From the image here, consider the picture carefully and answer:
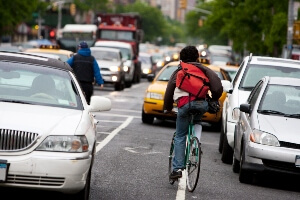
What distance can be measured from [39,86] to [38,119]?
1.31 m

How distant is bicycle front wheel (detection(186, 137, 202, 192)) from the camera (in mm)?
11164

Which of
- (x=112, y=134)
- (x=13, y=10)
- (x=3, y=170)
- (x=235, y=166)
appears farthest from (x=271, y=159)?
(x=13, y=10)

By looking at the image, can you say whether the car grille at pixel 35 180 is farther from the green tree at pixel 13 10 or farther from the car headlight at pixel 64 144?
the green tree at pixel 13 10

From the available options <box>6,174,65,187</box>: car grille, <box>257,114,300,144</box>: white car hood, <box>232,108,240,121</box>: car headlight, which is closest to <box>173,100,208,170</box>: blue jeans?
<box>257,114,300,144</box>: white car hood

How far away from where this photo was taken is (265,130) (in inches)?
486

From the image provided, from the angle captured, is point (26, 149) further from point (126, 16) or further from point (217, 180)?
point (126, 16)

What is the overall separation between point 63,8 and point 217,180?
143230mm

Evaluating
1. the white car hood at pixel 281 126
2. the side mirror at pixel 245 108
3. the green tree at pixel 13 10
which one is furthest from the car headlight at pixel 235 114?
the green tree at pixel 13 10

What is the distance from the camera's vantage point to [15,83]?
10.9 m

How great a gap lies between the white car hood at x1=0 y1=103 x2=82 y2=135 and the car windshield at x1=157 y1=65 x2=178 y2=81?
13358 millimetres

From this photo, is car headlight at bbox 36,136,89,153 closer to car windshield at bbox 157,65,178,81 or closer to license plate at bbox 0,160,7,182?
license plate at bbox 0,160,7,182

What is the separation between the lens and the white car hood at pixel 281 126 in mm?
12195

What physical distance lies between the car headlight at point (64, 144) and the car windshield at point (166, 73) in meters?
13.8

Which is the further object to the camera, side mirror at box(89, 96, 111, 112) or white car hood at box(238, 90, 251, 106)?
white car hood at box(238, 90, 251, 106)
